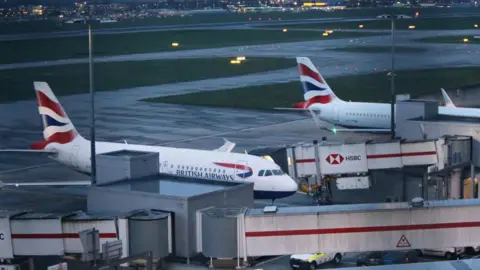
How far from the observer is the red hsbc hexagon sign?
1499 inches

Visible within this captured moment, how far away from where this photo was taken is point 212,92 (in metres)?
100

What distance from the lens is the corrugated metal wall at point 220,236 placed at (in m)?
22.3

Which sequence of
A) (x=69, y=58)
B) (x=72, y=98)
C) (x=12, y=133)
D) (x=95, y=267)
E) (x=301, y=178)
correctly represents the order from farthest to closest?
(x=69, y=58) → (x=72, y=98) → (x=12, y=133) → (x=301, y=178) → (x=95, y=267)

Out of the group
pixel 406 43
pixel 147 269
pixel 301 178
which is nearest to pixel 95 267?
pixel 147 269

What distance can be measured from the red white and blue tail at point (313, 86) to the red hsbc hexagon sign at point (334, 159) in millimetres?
33641

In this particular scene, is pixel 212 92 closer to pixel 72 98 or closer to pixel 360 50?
pixel 72 98

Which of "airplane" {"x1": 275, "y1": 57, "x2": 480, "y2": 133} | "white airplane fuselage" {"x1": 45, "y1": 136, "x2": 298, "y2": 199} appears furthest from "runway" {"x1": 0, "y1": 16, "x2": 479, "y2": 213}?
"white airplane fuselage" {"x1": 45, "y1": 136, "x2": 298, "y2": 199}

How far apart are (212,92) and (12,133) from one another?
32.2 m

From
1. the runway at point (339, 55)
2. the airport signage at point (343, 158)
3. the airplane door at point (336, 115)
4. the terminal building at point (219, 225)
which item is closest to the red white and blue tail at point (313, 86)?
the airplane door at point (336, 115)

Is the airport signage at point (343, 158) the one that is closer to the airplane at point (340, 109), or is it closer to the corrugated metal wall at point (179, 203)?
the corrugated metal wall at point (179, 203)

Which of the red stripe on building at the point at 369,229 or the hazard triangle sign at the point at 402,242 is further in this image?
the hazard triangle sign at the point at 402,242

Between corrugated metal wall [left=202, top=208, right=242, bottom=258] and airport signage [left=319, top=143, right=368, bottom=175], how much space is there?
15.7m

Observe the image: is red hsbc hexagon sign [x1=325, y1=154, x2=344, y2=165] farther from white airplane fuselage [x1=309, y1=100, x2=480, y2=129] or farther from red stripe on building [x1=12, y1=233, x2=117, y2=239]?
white airplane fuselage [x1=309, y1=100, x2=480, y2=129]

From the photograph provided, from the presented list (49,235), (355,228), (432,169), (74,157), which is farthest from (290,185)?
(49,235)
